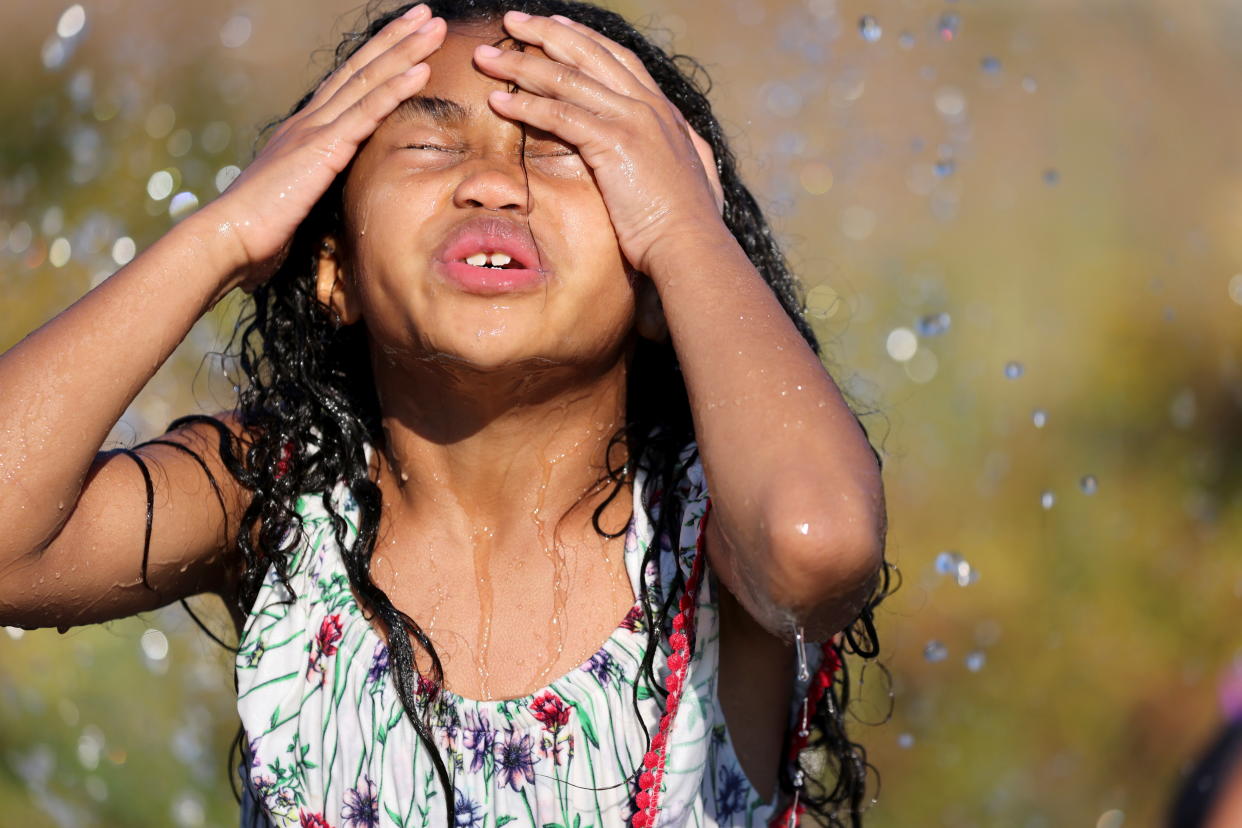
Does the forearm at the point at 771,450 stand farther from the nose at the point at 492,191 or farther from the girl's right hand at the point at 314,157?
the girl's right hand at the point at 314,157

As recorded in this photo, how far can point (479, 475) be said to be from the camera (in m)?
2.40

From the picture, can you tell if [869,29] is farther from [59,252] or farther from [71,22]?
[71,22]

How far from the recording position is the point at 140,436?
4.42 m

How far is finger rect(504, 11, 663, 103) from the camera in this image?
227cm

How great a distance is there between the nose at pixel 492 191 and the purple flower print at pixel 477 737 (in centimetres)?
76

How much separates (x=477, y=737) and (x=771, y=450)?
0.66 meters

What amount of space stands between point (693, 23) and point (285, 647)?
12.7ft

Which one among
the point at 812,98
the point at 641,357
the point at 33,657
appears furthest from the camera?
the point at 812,98

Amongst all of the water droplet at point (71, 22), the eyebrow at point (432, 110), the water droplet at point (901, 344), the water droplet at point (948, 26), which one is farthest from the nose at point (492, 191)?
the water droplet at point (71, 22)

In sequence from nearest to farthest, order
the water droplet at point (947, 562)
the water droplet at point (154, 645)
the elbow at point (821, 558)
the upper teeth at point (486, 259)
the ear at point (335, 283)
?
the elbow at point (821, 558)
the upper teeth at point (486, 259)
the ear at point (335, 283)
the water droplet at point (154, 645)
the water droplet at point (947, 562)

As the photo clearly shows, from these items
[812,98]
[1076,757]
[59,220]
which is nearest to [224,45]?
[59,220]

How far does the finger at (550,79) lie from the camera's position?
2.22 metres

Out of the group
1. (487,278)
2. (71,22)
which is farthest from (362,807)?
(71,22)

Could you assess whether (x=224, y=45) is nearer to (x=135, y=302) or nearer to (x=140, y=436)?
(x=140, y=436)
